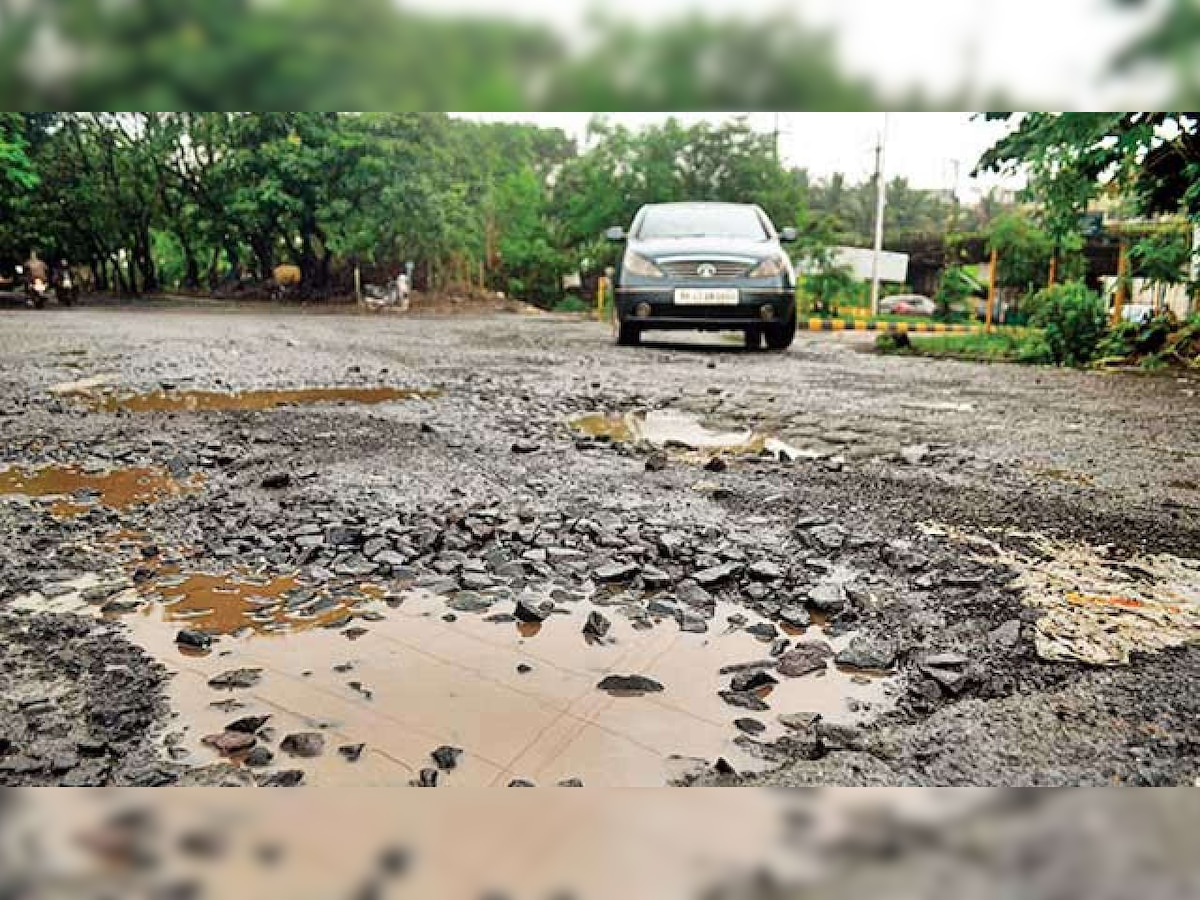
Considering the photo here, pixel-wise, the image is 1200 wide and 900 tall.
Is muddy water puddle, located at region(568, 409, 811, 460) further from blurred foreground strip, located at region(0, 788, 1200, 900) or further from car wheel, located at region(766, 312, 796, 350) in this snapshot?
car wheel, located at region(766, 312, 796, 350)

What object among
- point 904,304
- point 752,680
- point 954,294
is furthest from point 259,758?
point 954,294

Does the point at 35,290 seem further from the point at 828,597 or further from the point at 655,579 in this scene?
the point at 828,597

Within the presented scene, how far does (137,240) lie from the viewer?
3646 mm

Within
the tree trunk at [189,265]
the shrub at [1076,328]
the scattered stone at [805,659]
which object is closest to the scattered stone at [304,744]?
the scattered stone at [805,659]

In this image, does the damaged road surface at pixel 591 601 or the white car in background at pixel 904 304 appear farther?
the white car in background at pixel 904 304

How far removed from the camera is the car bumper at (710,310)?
18.7 ft

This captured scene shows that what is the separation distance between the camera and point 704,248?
5.73 meters

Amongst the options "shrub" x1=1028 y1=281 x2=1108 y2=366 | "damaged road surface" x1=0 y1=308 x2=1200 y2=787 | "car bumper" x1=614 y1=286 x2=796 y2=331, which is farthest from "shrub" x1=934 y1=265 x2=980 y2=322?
"damaged road surface" x1=0 y1=308 x2=1200 y2=787

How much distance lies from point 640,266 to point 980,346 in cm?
291

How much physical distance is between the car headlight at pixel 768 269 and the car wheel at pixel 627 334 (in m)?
0.90

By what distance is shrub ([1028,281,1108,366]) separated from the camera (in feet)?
18.6

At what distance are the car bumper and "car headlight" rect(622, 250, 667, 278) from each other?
11 cm

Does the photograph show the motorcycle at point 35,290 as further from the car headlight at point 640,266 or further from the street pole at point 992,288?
the street pole at point 992,288
